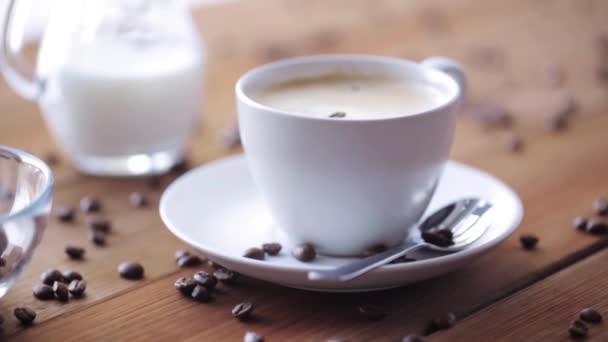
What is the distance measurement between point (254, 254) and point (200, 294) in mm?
90

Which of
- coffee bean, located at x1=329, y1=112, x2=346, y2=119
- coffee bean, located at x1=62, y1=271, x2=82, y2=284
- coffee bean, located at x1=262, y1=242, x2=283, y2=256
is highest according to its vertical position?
coffee bean, located at x1=329, y1=112, x2=346, y2=119

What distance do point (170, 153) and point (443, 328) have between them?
718 millimetres

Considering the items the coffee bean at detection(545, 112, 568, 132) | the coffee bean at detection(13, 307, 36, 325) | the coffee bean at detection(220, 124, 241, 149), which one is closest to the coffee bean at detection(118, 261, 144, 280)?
the coffee bean at detection(13, 307, 36, 325)

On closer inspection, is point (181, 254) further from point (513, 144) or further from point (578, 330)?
point (513, 144)

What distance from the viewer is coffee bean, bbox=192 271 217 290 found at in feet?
3.49

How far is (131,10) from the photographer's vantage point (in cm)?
143

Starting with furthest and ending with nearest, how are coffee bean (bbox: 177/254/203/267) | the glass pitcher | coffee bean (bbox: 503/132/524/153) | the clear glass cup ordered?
coffee bean (bbox: 503/132/524/153) → the glass pitcher → coffee bean (bbox: 177/254/203/267) → the clear glass cup

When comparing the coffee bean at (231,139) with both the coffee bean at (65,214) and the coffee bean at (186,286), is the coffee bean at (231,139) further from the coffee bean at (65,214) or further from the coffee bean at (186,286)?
the coffee bean at (186,286)

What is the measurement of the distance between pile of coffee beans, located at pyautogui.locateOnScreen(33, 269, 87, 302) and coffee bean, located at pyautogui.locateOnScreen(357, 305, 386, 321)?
0.37 metres

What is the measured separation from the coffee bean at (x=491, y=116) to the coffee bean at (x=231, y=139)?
0.50m

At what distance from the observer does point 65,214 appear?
1.29 meters

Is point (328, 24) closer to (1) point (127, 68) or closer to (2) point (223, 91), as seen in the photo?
(2) point (223, 91)

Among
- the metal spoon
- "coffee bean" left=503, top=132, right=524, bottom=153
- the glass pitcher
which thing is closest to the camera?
the metal spoon

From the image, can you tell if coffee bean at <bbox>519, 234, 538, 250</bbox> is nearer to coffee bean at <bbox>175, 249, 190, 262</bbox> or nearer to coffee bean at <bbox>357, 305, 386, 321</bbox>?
coffee bean at <bbox>357, 305, 386, 321</bbox>
